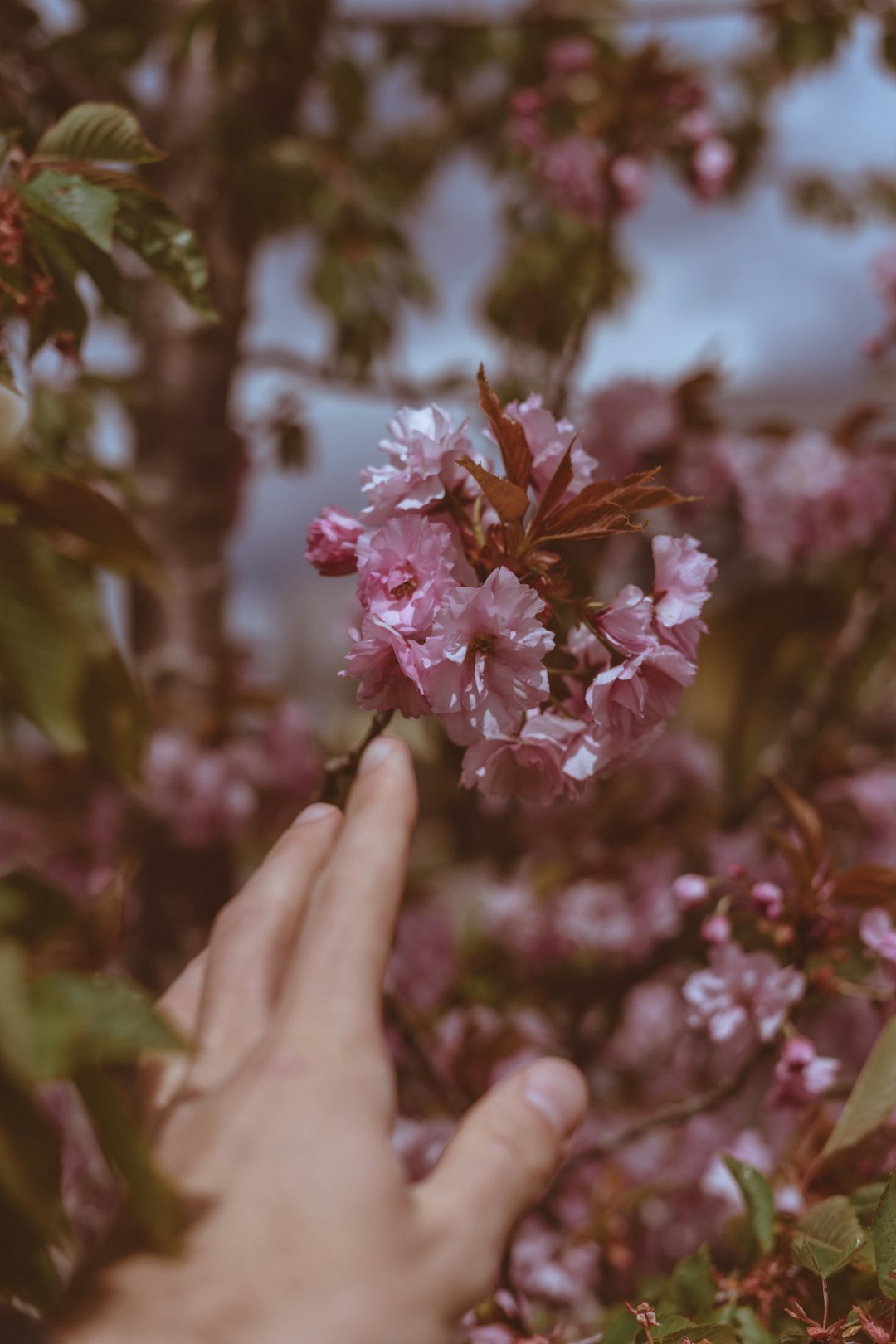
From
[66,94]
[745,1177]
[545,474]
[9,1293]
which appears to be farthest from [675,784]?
[9,1293]

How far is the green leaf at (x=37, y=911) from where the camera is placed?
0.50m

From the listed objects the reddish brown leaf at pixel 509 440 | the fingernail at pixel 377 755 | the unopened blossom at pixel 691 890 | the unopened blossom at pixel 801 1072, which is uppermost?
the reddish brown leaf at pixel 509 440

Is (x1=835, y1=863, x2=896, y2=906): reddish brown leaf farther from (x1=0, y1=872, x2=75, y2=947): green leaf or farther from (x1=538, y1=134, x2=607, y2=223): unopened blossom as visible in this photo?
(x1=538, y1=134, x2=607, y2=223): unopened blossom

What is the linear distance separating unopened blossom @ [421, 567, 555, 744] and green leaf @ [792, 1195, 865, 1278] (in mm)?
419

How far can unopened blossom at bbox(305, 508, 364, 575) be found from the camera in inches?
26.1

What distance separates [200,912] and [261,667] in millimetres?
533

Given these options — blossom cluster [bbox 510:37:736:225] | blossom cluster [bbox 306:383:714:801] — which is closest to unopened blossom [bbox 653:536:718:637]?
blossom cluster [bbox 306:383:714:801]

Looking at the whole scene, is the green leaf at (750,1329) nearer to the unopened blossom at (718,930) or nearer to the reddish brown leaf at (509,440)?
the unopened blossom at (718,930)

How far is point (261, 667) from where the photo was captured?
208 cm

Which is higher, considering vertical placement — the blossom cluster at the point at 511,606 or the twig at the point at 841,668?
the blossom cluster at the point at 511,606

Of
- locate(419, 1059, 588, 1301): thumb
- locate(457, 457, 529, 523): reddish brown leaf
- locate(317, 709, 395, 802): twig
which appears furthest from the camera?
locate(317, 709, 395, 802): twig

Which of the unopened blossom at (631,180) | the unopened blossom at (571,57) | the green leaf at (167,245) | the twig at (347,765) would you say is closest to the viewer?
the twig at (347,765)

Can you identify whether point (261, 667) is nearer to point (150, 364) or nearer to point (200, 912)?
point (200, 912)

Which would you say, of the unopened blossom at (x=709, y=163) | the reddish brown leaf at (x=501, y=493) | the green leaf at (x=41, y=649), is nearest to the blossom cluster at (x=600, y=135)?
the unopened blossom at (x=709, y=163)
